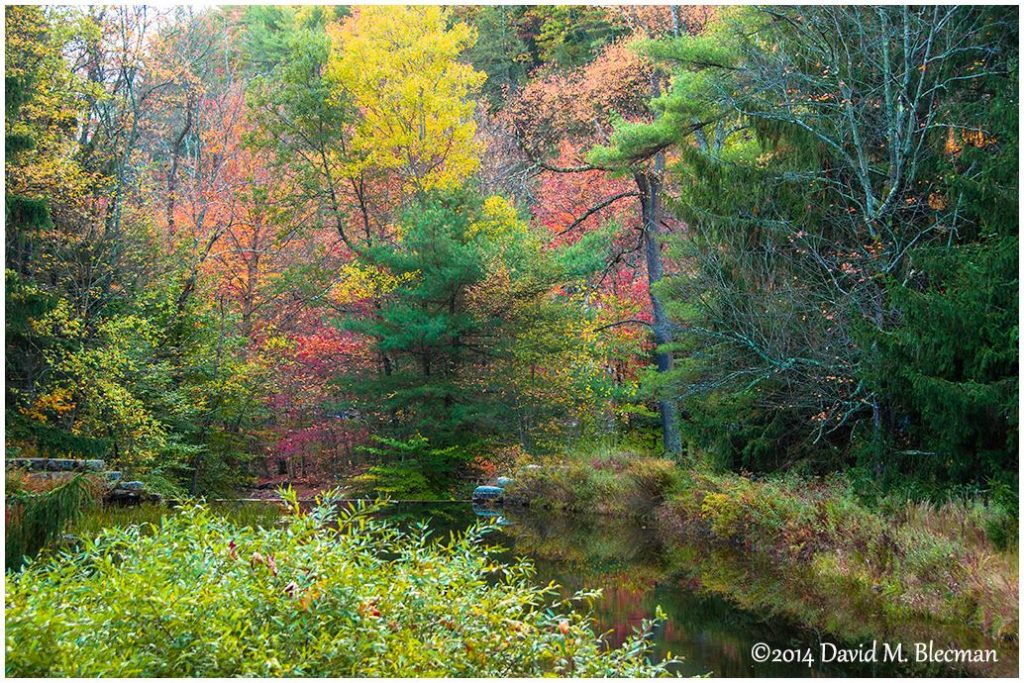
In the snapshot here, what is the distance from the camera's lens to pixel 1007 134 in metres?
10.1

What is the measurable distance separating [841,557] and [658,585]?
6.25 ft

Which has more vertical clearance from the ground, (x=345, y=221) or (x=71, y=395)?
(x=345, y=221)

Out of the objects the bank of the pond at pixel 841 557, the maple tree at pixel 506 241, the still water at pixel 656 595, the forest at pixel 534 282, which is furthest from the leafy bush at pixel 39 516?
the bank of the pond at pixel 841 557

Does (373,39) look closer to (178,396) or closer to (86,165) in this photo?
(86,165)

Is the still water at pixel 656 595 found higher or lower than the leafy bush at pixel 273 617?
lower

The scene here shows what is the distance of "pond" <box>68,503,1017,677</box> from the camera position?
7184 mm

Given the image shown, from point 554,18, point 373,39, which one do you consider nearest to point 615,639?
point 373,39

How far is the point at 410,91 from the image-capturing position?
2019 centimetres

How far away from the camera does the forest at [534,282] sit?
9844mm

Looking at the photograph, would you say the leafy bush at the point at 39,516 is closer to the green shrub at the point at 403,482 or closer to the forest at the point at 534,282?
the forest at the point at 534,282

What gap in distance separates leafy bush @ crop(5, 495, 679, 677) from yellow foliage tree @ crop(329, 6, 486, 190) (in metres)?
15.9

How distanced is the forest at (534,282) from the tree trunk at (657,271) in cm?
12

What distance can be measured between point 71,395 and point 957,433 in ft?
39.8

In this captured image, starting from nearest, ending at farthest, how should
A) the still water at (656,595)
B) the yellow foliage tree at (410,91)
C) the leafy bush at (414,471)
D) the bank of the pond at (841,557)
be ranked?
the still water at (656,595) < the bank of the pond at (841,557) < the leafy bush at (414,471) < the yellow foliage tree at (410,91)
